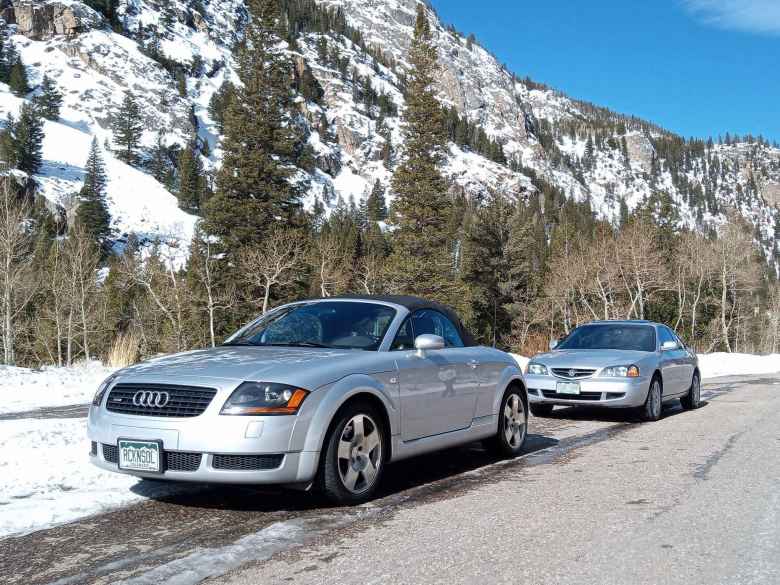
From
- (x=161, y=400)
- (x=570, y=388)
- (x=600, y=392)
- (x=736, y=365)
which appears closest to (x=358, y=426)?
(x=161, y=400)

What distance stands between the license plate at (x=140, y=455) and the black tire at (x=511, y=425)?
143 inches

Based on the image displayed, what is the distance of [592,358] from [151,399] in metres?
7.85

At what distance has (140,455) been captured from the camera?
4.76 metres

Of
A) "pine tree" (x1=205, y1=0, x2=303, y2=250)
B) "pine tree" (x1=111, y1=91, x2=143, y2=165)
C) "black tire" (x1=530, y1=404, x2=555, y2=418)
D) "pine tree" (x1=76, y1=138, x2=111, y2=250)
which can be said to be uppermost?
"pine tree" (x1=111, y1=91, x2=143, y2=165)

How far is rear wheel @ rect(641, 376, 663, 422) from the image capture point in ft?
36.1

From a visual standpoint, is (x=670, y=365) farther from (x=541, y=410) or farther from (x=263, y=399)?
(x=263, y=399)

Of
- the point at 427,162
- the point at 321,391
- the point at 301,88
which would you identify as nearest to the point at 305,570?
the point at 321,391

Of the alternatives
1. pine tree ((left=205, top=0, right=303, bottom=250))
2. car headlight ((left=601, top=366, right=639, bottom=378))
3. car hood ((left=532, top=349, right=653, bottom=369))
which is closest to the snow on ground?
car hood ((left=532, top=349, right=653, bottom=369))

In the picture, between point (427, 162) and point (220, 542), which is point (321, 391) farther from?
point (427, 162)

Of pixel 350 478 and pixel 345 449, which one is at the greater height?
pixel 345 449

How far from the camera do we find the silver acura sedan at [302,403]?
4.64 m

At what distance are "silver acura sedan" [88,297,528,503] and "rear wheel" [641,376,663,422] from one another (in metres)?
5.28

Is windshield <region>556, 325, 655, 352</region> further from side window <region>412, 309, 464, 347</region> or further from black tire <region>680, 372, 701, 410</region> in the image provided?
side window <region>412, 309, 464, 347</region>

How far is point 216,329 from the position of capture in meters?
44.3
